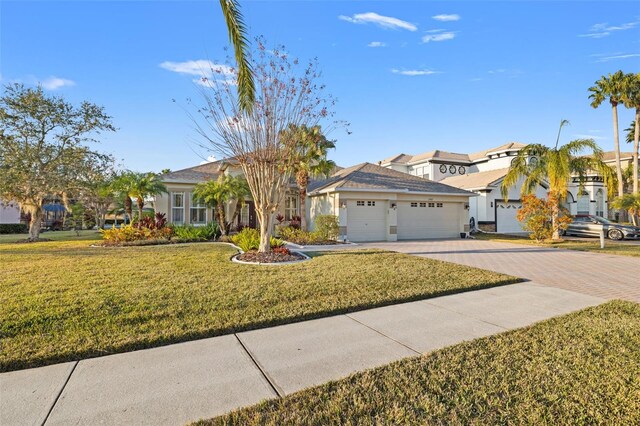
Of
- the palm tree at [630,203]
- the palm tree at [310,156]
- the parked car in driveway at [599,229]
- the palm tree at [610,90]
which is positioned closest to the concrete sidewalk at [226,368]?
the palm tree at [310,156]

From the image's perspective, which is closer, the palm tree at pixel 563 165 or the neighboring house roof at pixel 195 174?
the palm tree at pixel 563 165

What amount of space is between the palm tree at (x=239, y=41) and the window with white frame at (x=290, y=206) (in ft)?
39.8

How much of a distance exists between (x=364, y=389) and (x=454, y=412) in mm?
771

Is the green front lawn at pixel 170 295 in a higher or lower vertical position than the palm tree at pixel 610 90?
lower

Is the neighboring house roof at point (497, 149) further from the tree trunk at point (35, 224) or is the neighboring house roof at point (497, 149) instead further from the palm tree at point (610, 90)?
the tree trunk at point (35, 224)

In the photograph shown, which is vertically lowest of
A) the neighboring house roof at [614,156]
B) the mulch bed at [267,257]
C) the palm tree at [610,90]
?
the mulch bed at [267,257]

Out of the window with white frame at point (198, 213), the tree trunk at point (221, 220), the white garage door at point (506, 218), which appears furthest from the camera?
the white garage door at point (506, 218)

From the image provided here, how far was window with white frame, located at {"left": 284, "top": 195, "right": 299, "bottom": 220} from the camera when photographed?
2088 cm

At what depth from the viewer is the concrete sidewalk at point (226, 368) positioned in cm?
265

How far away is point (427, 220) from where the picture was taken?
19.7 m

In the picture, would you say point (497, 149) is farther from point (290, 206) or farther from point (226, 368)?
point (226, 368)

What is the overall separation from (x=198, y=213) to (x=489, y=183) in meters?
20.3

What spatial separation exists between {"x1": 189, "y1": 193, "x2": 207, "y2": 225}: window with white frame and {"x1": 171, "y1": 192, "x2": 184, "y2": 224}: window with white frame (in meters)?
0.53

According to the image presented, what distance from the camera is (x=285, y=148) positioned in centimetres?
1018
